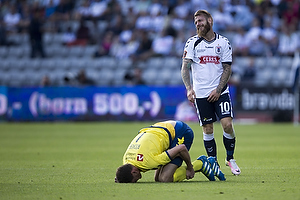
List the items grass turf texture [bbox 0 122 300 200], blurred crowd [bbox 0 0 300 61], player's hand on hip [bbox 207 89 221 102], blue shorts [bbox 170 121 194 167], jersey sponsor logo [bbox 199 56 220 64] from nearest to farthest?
grass turf texture [bbox 0 122 300 200]
blue shorts [bbox 170 121 194 167]
player's hand on hip [bbox 207 89 221 102]
jersey sponsor logo [bbox 199 56 220 64]
blurred crowd [bbox 0 0 300 61]

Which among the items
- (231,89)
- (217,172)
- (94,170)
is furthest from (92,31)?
(217,172)

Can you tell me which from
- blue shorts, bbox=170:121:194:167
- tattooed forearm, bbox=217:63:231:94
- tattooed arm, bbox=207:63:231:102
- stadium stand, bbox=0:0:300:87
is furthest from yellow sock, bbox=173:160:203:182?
stadium stand, bbox=0:0:300:87

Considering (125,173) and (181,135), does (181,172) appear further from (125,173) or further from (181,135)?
(125,173)

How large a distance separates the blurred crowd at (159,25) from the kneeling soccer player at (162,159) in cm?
1620

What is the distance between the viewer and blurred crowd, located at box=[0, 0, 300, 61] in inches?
914

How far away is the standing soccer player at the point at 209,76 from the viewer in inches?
318

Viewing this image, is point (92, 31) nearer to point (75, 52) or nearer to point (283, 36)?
point (75, 52)

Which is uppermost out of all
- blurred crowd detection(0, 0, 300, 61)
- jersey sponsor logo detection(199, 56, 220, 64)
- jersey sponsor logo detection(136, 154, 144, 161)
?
blurred crowd detection(0, 0, 300, 61)

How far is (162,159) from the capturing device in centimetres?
692

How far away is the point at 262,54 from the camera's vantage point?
23.1 metres

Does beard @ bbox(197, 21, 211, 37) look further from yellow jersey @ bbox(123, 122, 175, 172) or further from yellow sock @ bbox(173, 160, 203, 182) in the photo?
yellow sock @ bbox(173, 160, 203, 182)

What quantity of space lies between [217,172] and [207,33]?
2.17m

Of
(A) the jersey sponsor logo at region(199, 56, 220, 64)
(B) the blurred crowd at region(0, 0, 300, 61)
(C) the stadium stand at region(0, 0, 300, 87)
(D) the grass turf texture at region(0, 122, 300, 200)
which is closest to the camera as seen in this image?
(D) the grass turf texture at region(0, 122, 300, 200)

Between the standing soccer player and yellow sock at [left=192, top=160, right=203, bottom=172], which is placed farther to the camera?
the standing soccer player
